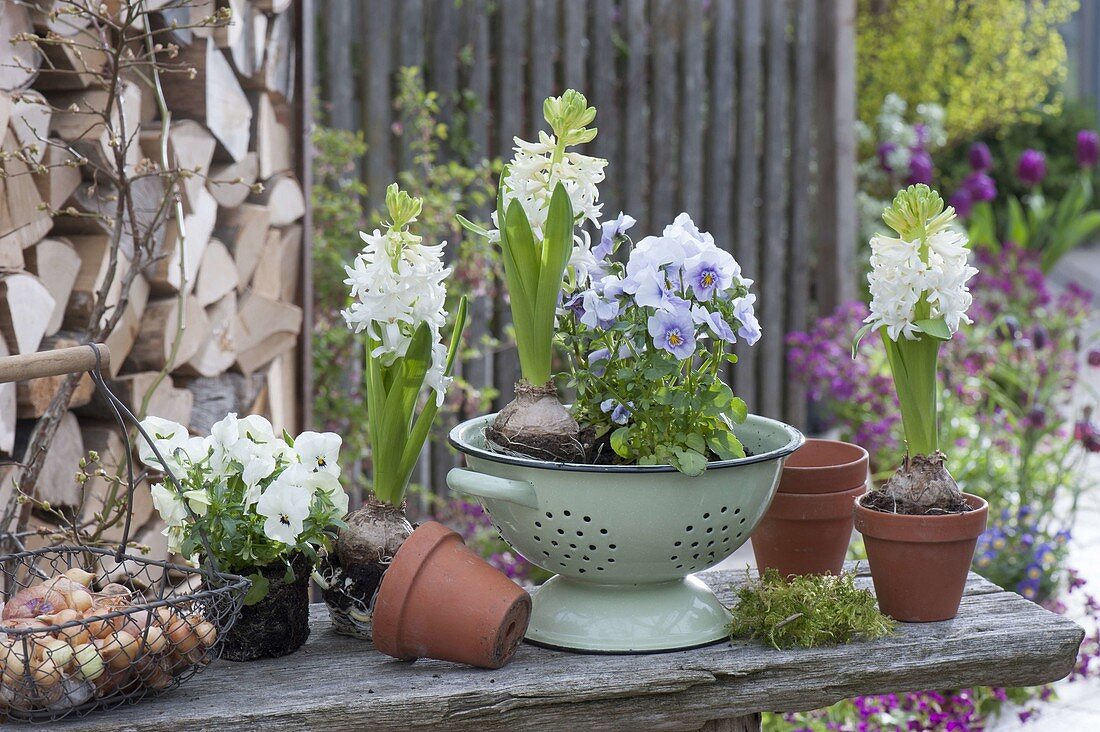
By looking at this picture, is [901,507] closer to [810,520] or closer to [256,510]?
[810,520]

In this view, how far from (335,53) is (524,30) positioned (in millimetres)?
607

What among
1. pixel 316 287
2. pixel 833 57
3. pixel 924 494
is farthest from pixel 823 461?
pixel 833 57

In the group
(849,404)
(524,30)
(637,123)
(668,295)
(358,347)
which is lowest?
(849,404)

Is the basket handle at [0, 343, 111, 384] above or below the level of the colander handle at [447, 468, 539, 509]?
above

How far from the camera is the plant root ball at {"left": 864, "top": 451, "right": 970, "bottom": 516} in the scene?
4.30 feet

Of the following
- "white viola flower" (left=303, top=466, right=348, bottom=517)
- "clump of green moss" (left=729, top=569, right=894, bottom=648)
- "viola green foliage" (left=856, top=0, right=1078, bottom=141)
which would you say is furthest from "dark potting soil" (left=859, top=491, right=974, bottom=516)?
"viola green foliage" (left=856, top=0, right=1078, bottom=141)

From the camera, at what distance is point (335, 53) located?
3188 mm

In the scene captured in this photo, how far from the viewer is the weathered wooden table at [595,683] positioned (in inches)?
43.5

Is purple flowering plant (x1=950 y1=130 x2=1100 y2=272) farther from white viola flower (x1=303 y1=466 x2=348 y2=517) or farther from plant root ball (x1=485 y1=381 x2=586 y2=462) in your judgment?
white viola flower (x1=303 y1=466 x2=348 y2=517)

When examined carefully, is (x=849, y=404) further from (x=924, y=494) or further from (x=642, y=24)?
(x=924, y=494)

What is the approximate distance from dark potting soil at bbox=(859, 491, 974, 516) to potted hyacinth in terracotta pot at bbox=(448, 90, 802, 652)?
146 millimetres

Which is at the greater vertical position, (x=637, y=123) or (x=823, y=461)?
(x=637, y=123)

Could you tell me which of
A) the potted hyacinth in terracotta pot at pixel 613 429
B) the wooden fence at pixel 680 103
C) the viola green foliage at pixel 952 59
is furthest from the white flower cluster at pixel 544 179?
the viola green foliage at pixel 952 59

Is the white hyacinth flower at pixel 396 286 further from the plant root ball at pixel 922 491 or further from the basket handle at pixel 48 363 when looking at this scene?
the plant root ball at pixel 922 491
